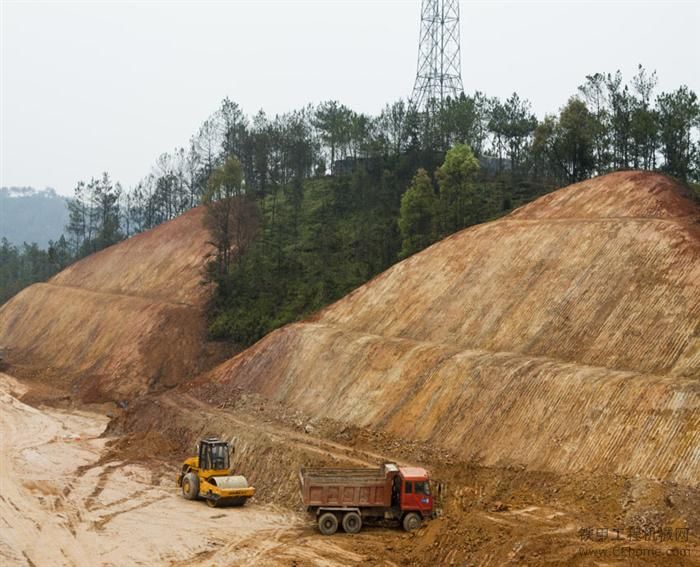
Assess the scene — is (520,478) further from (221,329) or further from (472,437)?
(221,329)

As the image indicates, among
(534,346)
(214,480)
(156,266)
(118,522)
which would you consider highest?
(156,266)

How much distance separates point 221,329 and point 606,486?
117 ft

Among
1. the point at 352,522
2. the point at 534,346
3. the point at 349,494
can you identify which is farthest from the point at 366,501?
the point at 534,346

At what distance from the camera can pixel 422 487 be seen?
23.3 m

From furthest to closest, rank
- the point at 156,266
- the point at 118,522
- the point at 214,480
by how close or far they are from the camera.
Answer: the point at 156,266 → the point at 214,480 → the point at 118,522

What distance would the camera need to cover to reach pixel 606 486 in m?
21.7

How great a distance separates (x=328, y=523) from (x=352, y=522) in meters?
0.74

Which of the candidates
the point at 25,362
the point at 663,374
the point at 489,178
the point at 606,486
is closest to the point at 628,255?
the point at 663,374

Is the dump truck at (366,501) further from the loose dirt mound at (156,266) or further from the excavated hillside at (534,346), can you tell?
the loose dirt mound at (156,266)

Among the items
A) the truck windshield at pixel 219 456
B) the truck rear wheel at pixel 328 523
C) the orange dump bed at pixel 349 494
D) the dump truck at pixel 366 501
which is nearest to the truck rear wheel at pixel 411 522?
the dump truck at pixel 366 501

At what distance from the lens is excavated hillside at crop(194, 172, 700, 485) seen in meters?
24.1

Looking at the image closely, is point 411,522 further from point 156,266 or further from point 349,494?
point 156,266

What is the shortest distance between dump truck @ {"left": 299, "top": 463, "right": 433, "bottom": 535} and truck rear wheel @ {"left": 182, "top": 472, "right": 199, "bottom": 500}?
21.1 feet

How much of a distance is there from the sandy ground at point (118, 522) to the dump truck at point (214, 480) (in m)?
0.44
